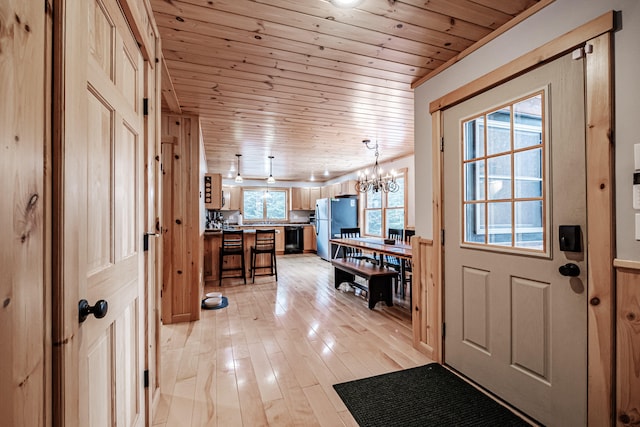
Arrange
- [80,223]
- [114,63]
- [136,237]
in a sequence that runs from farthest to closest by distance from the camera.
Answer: [136,237] → [114,63] → [80,223]

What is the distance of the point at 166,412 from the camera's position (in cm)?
174

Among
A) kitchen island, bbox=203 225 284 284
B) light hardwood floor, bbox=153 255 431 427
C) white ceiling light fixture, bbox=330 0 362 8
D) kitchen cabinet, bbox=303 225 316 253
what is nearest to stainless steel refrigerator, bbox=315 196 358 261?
kitchen cabinet, bbox=303 225 316 253

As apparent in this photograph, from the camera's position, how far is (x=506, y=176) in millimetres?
1809

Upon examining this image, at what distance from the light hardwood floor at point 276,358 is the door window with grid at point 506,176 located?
122cm

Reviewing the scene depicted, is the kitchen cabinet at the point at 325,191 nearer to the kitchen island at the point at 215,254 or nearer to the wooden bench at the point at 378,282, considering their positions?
the kitchen island at the point at 215,254

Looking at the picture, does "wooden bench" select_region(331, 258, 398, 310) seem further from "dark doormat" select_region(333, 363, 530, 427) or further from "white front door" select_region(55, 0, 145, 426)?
"white front door" select_region(55, 0, 145, 426)

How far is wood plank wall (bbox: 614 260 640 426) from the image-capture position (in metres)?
1.22

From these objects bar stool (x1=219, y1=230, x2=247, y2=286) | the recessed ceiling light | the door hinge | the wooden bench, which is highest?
the recessed ceiling light

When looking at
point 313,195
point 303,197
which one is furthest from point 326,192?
point 303,197

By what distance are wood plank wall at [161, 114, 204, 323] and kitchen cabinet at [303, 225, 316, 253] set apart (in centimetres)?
546

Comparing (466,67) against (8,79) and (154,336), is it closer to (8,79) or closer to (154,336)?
(8,79)

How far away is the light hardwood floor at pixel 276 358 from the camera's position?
1743 mm

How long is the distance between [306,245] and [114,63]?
25.3ft

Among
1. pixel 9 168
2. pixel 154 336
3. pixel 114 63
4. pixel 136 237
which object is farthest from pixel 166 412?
pixel 114 63
